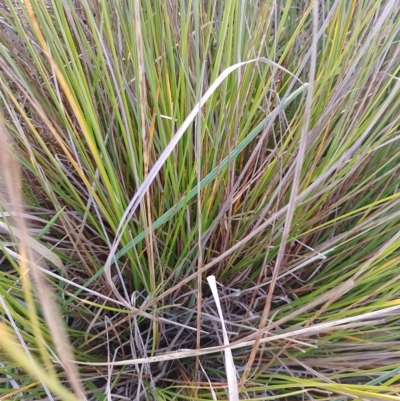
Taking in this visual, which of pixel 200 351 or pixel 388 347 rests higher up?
pixel 200 351

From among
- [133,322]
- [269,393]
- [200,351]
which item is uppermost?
[200,351]

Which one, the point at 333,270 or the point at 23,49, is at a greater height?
the point at 23,49

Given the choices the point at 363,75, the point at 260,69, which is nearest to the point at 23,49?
the point at 260,69

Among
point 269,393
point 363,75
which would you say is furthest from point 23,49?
point 269,393

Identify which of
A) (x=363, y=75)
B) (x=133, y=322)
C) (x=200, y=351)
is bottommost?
(x=133, y=322)

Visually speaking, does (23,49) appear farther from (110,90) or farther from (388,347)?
(388,347)

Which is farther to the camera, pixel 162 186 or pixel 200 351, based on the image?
pixel 162 186

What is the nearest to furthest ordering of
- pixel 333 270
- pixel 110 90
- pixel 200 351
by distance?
pixel 200 351 < pixel 110 90 < pixel 333 270

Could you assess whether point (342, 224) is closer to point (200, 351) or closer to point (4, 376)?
point (200, 351)

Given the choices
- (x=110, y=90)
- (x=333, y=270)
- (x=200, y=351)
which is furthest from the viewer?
(x=333, y=270)
